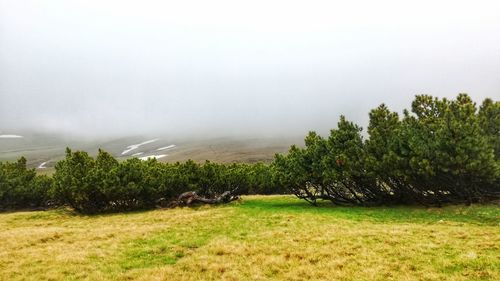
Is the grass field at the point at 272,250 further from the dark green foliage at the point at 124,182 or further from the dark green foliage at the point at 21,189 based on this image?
the dark green foliage at the point at 21,189

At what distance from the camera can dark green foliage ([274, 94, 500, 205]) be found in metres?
34.7

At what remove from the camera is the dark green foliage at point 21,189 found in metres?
60.6

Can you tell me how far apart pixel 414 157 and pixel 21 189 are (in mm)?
57708

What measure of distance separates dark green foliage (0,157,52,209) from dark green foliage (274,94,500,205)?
3979 cm

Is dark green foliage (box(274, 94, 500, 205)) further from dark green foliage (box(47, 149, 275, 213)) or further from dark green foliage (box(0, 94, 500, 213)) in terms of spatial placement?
dark green foliage (box(47, 149, 275, 213))

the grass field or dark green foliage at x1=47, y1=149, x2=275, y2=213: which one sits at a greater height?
dark green foliage at x1=47, y1=149, x2=275, y2=213

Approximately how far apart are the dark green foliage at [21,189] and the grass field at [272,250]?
3639cm

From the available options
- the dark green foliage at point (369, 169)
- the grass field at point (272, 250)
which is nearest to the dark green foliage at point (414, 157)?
the dark green foliage at point (369, 169)

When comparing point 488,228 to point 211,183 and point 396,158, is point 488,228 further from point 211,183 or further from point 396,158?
point 211,183

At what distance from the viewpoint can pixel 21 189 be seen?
2399 inches

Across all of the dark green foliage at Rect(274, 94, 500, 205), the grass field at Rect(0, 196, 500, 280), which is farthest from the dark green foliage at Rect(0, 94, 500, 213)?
the grass field at Rect(0, 196, 500, 280)

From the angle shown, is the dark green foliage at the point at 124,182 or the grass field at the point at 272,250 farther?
the dark green foliage at the point at 124,182

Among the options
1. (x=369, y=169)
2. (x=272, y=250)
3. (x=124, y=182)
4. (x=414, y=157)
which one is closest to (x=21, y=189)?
(x=124, y=182)

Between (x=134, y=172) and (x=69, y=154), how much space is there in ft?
30.4
